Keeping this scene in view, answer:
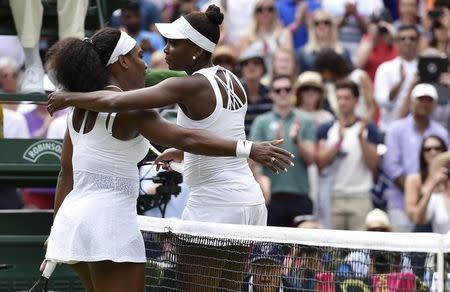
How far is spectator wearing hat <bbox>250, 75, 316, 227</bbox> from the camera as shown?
11789 mm

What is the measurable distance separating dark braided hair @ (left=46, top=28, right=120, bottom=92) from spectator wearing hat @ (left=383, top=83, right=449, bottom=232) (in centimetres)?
616

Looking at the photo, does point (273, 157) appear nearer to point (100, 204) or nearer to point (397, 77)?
point (100, 204)

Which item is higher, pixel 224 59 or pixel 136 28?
pixel 136 28

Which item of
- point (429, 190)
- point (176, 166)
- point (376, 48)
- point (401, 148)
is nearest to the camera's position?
point (176, 166)

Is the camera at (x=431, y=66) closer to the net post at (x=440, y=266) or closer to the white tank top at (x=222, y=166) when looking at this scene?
the white tank top at (x=222, y=166)

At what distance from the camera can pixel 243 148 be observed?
6.08 metres

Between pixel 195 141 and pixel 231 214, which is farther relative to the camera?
pixel 231 214

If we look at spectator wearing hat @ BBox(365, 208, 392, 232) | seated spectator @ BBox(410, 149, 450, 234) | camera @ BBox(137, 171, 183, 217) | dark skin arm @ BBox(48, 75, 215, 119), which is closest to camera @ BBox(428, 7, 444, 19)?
seated spectator @ BBox(410, 149, 450, 234)

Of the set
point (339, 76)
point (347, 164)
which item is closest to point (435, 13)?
point (339, 76)

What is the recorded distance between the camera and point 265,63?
1380 centimetres

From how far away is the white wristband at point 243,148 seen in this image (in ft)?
19.9

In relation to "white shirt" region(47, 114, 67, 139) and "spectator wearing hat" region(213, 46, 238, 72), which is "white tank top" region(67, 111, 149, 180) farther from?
"spectator wearing hat" region(213, 46, 238, 72)

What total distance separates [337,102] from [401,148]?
0.79m

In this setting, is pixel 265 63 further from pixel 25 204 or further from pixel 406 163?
pixel 25 204
